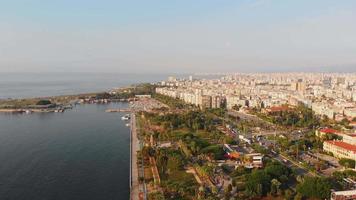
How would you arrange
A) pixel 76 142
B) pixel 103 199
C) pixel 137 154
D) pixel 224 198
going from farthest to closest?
pixel 76 142 → pixel 137 154 → pixel 103 199 → pixel 224 198

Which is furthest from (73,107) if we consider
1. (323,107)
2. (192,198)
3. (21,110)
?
(192,198)

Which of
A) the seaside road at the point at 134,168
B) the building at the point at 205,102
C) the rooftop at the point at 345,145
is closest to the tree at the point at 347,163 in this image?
the rooftop at the point at 345,145

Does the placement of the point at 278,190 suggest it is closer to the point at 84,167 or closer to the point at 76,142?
the point at 84,167

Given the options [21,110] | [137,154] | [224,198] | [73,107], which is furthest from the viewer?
[73,107]

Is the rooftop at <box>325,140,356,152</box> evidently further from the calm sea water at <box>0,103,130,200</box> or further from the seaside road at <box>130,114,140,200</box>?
the calm sea water at <box>0,103,130,200</box>

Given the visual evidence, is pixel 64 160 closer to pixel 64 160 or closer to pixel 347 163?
pixel 64 160

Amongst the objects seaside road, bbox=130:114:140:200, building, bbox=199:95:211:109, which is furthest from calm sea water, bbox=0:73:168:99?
seaside road, bbox=130:114:140:200
